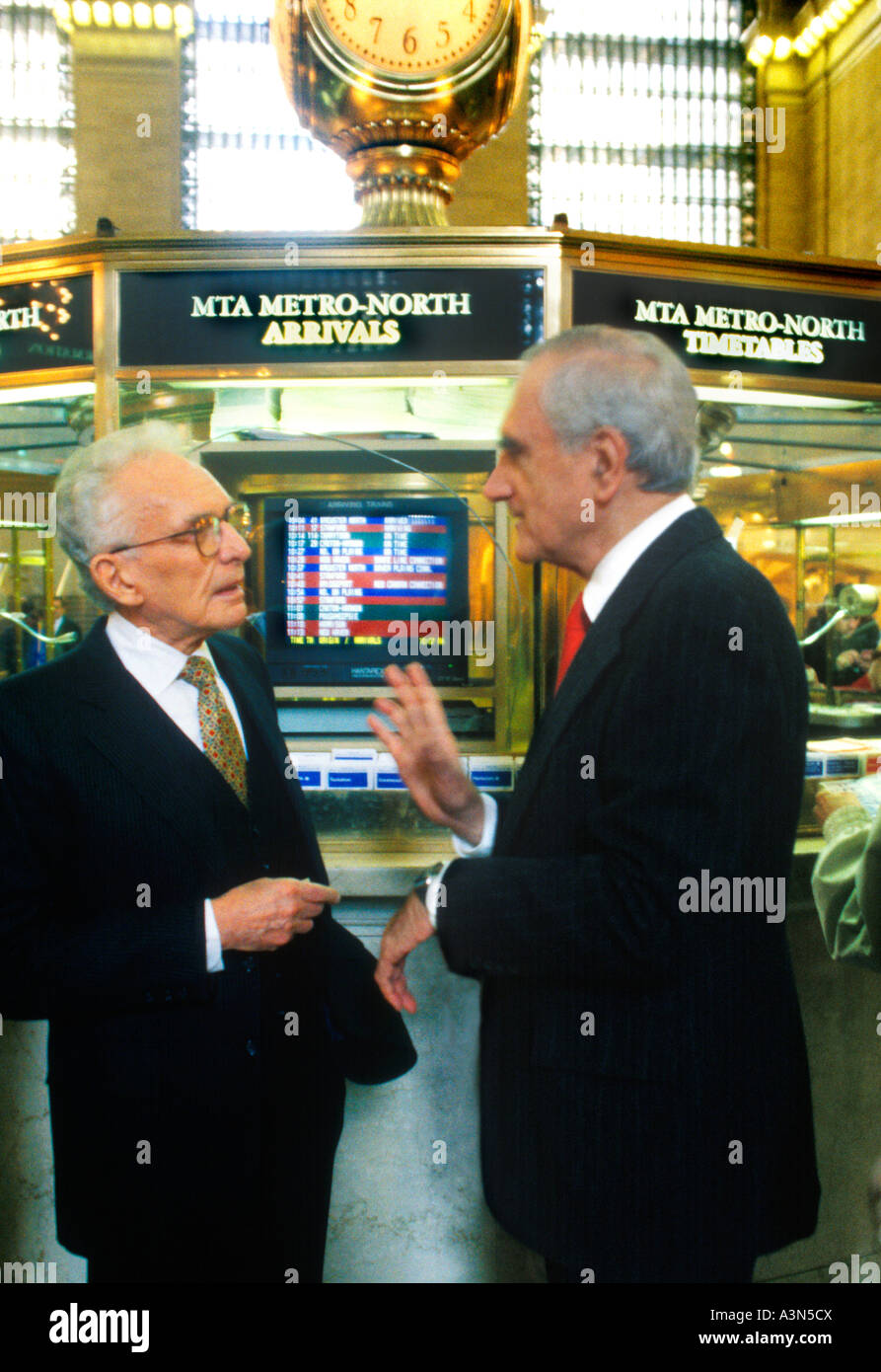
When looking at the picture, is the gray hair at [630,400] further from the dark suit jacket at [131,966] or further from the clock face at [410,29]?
the clock face at [410,29]

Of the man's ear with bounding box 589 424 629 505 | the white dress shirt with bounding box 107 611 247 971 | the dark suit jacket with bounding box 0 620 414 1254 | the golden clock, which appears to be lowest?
the dark suit jacket with bounding box 0 620 414 1254

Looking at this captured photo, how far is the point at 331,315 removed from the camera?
2016 mm

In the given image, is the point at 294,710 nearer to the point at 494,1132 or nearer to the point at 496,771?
the point at 496,771

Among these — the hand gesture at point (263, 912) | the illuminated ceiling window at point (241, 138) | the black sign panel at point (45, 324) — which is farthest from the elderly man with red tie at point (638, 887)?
the illuminated ceiling window at point (241, 138)

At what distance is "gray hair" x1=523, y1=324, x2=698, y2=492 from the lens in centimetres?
112

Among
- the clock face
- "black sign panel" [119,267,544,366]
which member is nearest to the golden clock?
the clock face

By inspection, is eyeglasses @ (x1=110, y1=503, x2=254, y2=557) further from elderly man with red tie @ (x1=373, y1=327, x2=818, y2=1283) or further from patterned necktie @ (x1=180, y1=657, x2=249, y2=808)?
elderly man with red tie @ (x1=373, y1=327, x2=818, y2=1283)

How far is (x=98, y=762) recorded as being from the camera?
129 cm

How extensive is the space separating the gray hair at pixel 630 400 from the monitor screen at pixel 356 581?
1144 millimetres

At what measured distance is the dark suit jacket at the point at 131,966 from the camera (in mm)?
1234

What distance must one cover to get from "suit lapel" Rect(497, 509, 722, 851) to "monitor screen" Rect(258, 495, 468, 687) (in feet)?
3.81

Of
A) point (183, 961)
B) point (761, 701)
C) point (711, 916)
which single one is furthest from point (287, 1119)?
point (761, 701)

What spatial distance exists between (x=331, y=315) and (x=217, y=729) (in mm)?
1025
